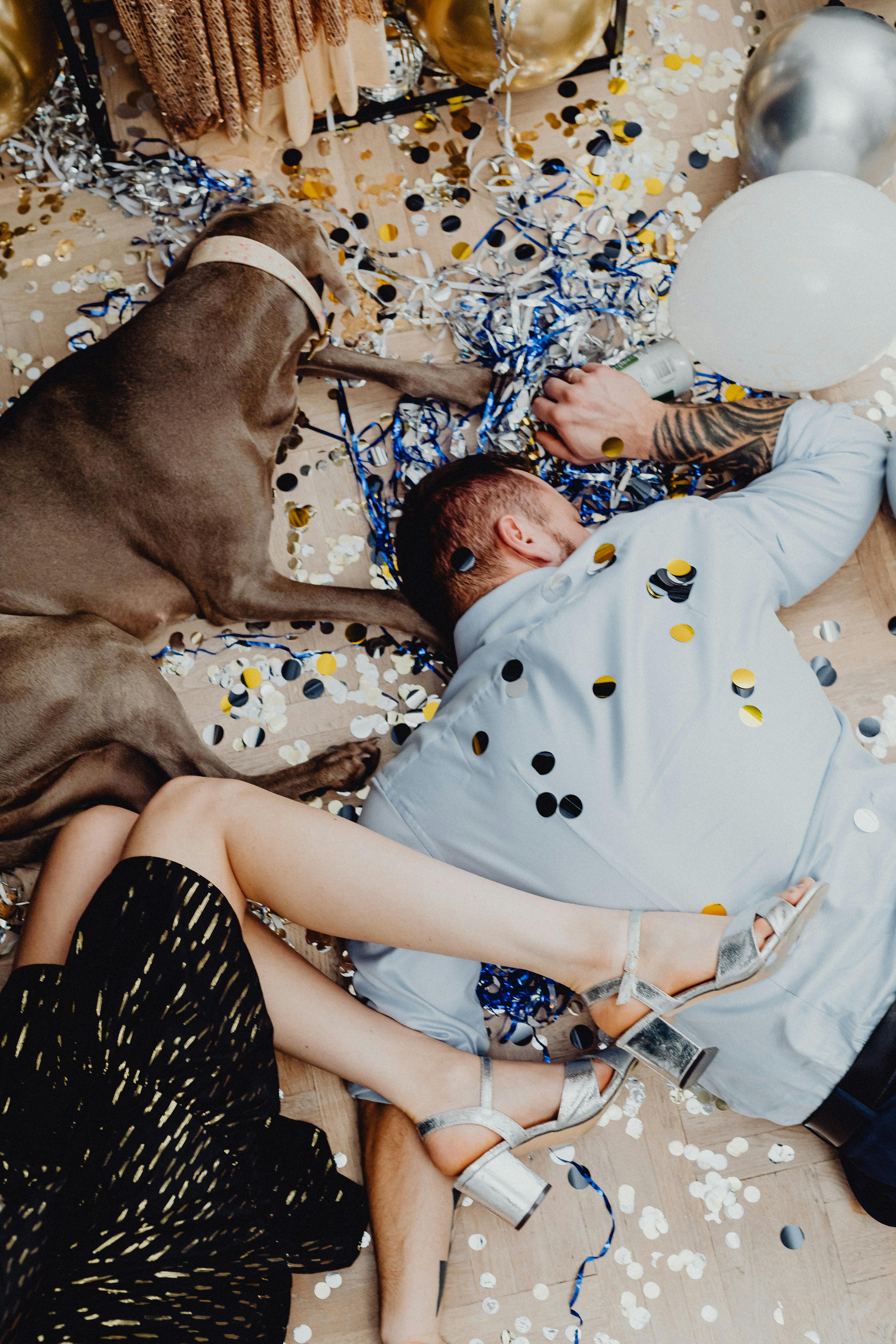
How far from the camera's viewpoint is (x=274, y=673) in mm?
1826

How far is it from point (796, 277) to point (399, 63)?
110 cm

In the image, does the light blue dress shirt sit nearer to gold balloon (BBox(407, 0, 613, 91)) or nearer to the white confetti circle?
the white confetti circle

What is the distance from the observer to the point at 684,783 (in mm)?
1285

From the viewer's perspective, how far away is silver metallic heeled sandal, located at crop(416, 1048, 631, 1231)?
1.43 meters

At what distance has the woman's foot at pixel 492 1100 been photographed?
1.45 metres

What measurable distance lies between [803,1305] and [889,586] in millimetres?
1198

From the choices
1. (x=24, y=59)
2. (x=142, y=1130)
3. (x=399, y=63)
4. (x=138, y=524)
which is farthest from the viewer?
(x=399, y=63)

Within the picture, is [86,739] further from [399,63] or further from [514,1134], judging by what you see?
[399,63]

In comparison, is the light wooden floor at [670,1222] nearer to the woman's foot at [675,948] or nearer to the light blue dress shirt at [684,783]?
the light blue dress shirt at [684,783]

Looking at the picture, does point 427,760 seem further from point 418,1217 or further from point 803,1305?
point 803,1305

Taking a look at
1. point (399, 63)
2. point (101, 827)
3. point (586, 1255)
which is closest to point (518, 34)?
point (399, 63)

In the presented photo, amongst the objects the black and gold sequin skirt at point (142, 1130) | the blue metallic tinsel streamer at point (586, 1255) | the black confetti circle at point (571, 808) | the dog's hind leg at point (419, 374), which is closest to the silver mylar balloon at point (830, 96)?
the dog's hind leg at point (419, 374)

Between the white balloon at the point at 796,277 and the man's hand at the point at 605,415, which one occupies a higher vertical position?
the white balloon at the point at 796,277

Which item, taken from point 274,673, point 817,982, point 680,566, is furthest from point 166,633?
point 817,982
